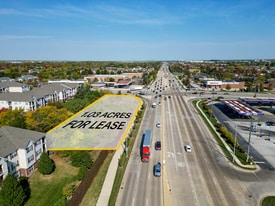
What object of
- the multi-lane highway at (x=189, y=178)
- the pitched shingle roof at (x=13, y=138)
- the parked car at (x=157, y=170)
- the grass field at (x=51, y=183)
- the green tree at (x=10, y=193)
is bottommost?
the grass field at (x=51, y=183)

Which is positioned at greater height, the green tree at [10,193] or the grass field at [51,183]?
the green tree at [10,193]

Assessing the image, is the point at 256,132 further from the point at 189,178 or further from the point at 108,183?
the point at 108,183

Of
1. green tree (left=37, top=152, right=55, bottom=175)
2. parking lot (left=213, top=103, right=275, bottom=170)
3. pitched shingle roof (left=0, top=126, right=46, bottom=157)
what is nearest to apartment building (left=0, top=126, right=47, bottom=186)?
pitched shingle roof (left=0, top=126, right=46, bottom=157)

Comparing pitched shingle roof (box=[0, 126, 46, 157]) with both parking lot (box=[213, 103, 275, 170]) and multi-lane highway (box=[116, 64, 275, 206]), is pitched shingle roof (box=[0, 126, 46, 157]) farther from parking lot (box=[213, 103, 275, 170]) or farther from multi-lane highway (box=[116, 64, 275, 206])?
parking lot (box=[213, 103, 275, 170])

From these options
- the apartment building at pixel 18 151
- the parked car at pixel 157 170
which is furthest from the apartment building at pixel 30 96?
the parked car at pixel 157 170

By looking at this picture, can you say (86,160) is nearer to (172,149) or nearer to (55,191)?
(55,191)

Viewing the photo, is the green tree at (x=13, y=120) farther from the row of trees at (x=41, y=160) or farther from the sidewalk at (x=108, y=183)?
the sidewalk at (x=108, y=183)

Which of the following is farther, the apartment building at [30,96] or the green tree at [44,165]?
the apartment building at [30,96]
